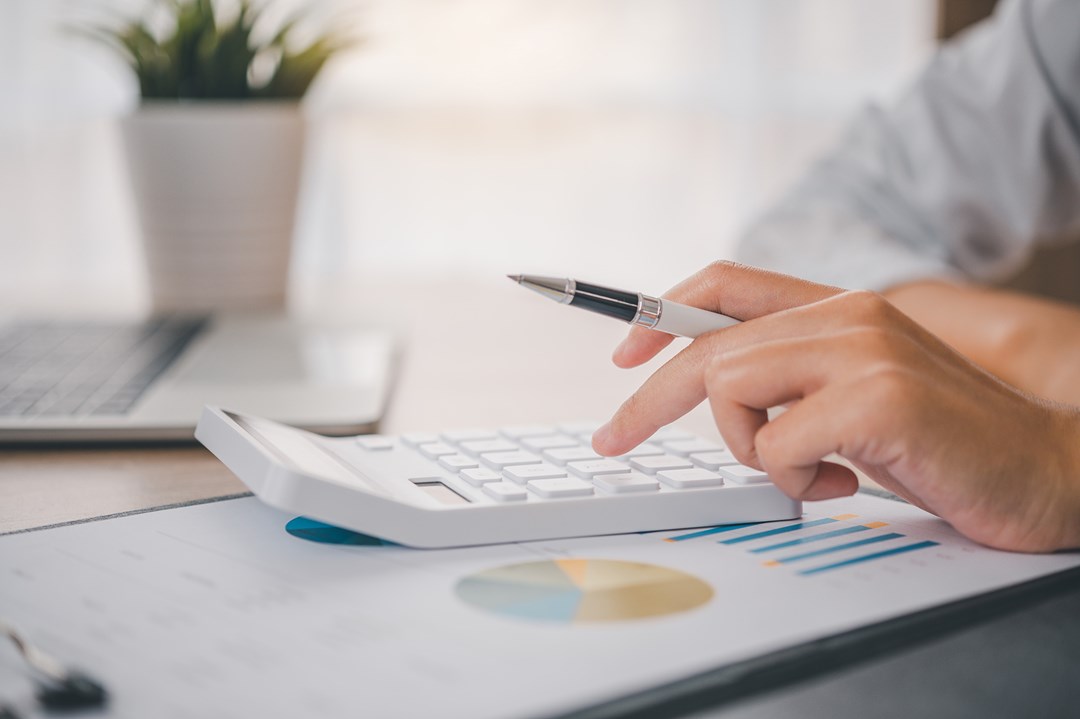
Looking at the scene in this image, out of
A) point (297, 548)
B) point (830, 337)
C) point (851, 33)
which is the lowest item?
point (297, 548)

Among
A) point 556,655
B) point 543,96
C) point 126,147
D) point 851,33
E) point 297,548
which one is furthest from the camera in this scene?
point 851,33

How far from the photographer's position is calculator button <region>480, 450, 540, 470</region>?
1.56 ft

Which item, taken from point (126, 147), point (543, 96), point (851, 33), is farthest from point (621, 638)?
point (851, 33)

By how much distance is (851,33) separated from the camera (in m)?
2.15

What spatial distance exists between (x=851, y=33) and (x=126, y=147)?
160cm

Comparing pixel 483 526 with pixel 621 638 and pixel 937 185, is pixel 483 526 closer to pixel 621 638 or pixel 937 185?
pixel 621 638

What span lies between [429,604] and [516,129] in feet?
5.73

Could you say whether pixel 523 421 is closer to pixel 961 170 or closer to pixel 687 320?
pixel 687 320

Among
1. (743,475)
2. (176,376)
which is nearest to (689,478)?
(743,475)

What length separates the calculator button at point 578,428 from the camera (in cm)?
55

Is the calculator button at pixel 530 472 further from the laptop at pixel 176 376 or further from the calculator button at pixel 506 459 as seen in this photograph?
the laptop at pixel 176 376

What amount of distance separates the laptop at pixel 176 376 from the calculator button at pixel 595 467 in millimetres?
183

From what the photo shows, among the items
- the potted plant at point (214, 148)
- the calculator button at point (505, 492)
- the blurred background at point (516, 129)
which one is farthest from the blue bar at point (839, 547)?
the blurred background at point (516, 129)

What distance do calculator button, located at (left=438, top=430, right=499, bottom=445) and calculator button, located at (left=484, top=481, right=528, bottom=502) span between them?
0.09 meters
